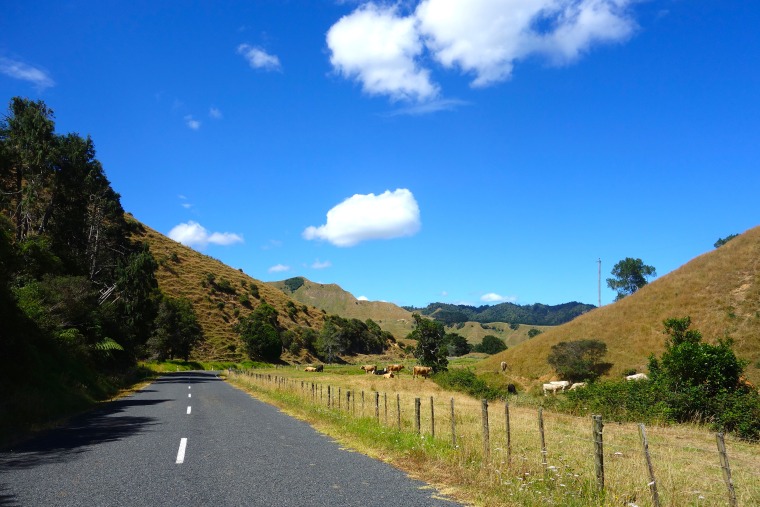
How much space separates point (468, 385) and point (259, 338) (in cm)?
5881

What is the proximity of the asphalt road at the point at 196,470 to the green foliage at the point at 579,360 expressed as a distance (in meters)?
42.3

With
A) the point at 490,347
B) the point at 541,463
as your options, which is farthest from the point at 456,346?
the point at 541,463

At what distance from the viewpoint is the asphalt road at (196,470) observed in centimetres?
766

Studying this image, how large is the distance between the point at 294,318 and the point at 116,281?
8278 centimetres

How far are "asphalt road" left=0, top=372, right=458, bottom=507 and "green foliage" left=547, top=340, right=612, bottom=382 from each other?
42304 mm

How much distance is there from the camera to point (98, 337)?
33.0m

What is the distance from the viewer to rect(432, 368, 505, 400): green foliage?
126ft

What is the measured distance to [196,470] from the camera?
9656 millimetres

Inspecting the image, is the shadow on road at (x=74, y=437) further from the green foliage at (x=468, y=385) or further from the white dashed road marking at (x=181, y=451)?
the green foliage at (x=468, y=385)

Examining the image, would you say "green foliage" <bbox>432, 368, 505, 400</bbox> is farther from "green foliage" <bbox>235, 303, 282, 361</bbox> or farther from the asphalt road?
"green foliage" <bbox>235, 303, 282, 361</bbox>

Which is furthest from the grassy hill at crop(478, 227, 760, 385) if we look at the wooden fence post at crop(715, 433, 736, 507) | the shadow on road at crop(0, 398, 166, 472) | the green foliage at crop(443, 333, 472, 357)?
the green foliage at crop(443, 333, 472, 357)

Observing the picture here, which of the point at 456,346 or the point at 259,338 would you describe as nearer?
the point at 259,338

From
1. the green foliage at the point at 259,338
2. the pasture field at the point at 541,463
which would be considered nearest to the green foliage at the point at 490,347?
the green foliage at the point at 259,338

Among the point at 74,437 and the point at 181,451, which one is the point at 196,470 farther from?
the point at 74,437
